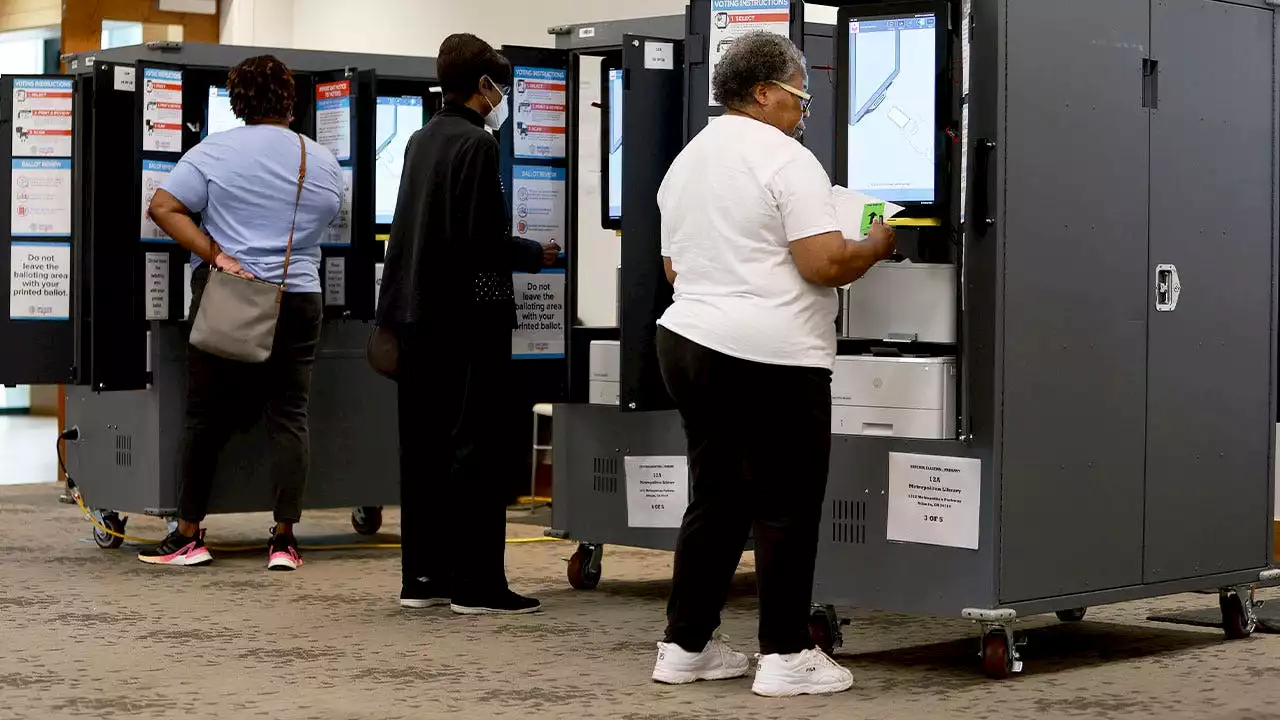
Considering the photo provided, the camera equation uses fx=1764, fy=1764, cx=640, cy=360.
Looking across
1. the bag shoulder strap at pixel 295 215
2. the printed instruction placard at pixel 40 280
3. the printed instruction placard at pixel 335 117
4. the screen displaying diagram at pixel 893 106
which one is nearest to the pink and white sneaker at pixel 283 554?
the bag shoulder strap at pixel 295 215

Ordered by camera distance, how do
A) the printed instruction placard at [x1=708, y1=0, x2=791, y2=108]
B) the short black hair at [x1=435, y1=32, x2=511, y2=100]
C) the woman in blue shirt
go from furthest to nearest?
the woman in blue shirt < the short black hair at [x1=435, y1=32, x2=511, y2=100] < the printed instruction placard at [x1=708, y1=0, x2=791, y2=108]

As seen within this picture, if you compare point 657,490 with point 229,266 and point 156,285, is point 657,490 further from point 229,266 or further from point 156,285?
point 156,285

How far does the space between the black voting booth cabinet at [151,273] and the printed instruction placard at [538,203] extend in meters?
1.01

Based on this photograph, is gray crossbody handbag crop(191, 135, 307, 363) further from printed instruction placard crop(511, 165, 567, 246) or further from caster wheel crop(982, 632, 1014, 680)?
caster wheel crop(982, 632, 1014, 680)

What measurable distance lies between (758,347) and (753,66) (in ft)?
1.96

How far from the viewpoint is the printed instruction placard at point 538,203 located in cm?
527

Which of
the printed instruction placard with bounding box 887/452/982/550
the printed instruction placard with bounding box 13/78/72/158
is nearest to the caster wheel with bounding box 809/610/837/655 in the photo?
the printed instruction placard with bounding box 887/452/982/550

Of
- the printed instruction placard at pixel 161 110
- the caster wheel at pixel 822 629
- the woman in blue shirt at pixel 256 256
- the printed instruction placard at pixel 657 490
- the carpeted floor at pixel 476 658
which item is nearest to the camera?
the carpeted floor at pixel 476 658

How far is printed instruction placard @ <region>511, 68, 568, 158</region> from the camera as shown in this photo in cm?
526

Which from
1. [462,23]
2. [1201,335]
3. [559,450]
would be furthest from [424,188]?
[462,23]

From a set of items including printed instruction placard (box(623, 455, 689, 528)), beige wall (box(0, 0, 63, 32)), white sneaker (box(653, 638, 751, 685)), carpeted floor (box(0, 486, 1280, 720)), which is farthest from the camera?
beige wall (box(0, 0, 63, 32))

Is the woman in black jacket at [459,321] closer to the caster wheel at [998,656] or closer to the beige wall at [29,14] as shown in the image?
the caster wheel at [998,656]

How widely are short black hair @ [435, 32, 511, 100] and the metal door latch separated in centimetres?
180

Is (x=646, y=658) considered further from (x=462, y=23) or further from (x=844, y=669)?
(x=462, y=23)
